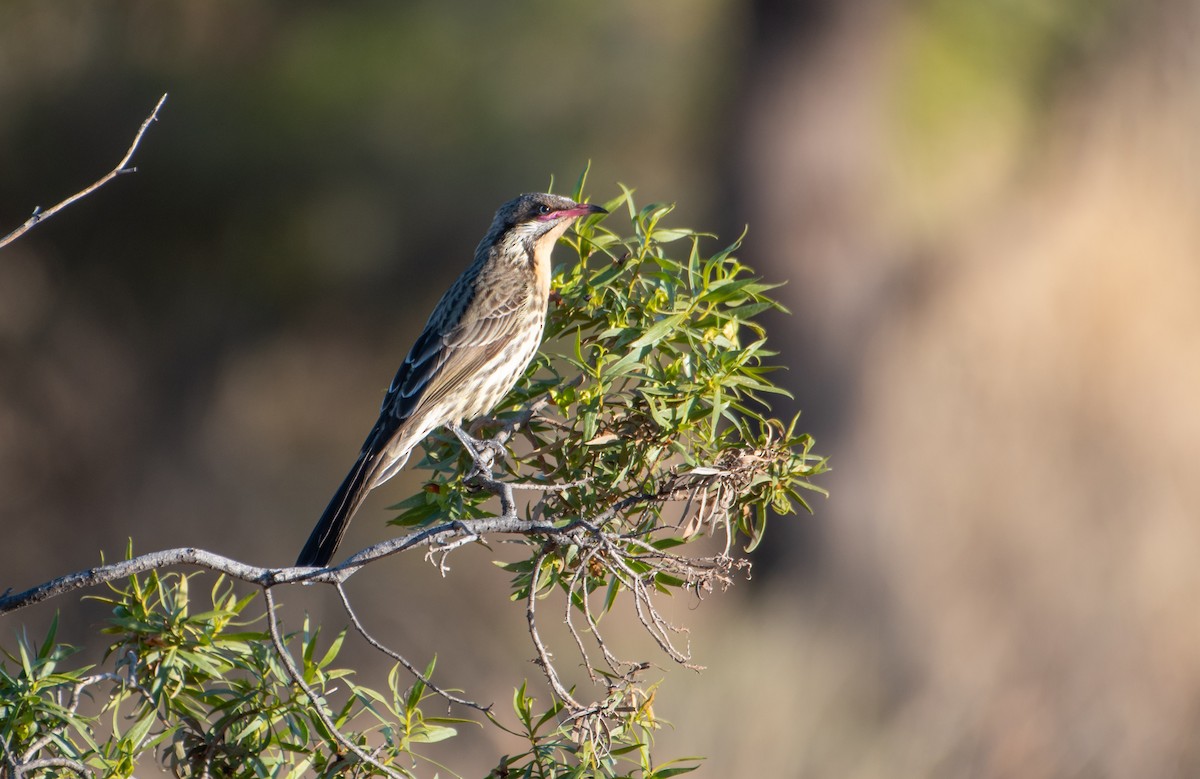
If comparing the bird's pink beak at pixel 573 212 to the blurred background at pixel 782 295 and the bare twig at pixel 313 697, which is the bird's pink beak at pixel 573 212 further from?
the blurred background at pixel 782 295

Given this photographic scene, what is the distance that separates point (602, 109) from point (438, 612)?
573 cm

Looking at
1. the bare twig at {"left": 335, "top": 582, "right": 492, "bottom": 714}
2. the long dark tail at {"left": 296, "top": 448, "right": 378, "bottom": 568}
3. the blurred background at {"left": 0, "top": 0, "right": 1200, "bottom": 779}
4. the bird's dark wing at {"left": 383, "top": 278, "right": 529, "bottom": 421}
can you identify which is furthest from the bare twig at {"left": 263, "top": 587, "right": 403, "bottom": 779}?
the blurred background at {"left": 0, "top": 0, "right": 1200, "bottom": 779}

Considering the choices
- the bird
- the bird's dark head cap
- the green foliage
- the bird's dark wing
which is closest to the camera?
the green foliage

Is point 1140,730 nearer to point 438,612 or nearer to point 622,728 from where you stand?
point 438,612

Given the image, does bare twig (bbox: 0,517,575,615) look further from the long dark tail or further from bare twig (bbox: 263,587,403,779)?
the long dark tail

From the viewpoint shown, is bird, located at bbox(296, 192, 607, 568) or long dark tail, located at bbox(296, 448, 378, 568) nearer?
long dark tail, located at bbox(296, 448, 378, 568)

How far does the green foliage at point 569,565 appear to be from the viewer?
2.16 m

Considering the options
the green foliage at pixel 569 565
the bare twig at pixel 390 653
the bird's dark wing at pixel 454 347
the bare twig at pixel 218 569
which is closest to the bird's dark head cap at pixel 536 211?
the bird's dark wing at pixel 454 347

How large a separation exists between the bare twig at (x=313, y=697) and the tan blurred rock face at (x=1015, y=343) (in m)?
6.73

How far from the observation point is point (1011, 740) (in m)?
6.77

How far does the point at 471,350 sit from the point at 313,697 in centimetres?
215

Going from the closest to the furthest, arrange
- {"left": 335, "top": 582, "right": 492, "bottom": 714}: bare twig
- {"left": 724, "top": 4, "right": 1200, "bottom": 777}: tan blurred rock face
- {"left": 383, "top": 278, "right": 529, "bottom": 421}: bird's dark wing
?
1. {"left": 335, "top": 582, "right": 492, "bottom": 714}: bare twig
2. {"left": 383, "top": 278, "right": 529, "bottom": 421}: bird's dark wing
3. {"left": 724, "top": 4, "right": 1200, "bottom": 777}: tan blurred rock face

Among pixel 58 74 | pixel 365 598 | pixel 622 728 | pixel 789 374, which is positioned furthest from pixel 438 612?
pixel 622 728

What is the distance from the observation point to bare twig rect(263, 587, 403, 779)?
199cm
